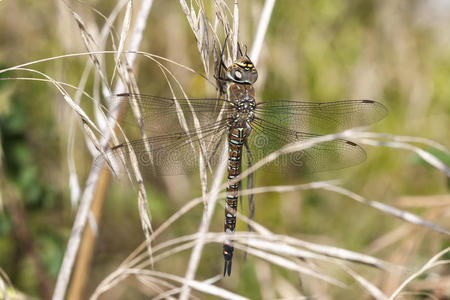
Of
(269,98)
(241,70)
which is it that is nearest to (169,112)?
(241,70)

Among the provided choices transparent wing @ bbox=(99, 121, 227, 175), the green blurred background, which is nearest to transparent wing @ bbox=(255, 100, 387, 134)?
the green blurred background

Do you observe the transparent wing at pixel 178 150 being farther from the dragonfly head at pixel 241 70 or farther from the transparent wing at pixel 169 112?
the dragonfly head at pixel 241 70

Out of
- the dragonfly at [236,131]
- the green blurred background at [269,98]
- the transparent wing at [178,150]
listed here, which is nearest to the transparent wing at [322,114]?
the dragonfly at [236,131]

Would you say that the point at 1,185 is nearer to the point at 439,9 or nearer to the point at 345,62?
the point at 345,62

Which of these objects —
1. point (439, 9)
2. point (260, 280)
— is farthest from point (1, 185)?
point (439, 9)

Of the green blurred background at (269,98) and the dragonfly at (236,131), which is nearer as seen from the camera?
the dragonfly at (236,131)

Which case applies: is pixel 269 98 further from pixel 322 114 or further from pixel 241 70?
pixel 241 70

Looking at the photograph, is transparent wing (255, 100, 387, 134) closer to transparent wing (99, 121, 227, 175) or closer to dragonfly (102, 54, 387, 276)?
dragonfly (102, 54, 387, 276)
